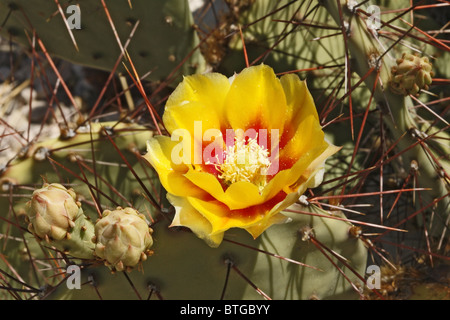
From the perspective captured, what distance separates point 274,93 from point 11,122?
46.9 inches

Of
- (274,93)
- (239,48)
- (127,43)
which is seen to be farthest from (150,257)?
(239,48)

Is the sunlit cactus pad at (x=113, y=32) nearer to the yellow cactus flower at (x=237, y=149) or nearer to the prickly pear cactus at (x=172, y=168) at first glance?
the prickly pear cactus at (x=172, y=168)

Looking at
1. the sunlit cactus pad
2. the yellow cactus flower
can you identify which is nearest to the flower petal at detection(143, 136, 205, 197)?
the yellow cactus flower

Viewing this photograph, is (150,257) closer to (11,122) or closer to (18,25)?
(18,25)

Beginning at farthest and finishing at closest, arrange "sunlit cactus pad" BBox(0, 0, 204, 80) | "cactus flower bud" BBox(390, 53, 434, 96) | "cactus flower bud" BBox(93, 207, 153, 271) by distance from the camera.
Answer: "sunlit cactus pad" BBox(0, 0, 204, 80)
"cactus flower bud" BBox(390, 53, 434, 96)
"cactus flower bud" BBox(93, 207, 153, 271)

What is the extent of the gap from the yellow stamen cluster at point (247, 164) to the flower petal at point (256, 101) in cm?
4

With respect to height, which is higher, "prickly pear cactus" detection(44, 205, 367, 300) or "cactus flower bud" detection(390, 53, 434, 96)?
"cactus flower bud" detection(390, 53, 434, 96)

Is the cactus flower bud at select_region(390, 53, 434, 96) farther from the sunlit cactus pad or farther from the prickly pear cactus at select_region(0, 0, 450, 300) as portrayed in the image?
the sunlit cactus pad

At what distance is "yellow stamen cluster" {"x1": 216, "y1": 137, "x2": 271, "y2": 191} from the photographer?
103 centimetres

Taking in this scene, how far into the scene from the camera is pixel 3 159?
191 cm

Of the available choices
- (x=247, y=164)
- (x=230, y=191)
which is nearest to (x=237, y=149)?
(x=247, y=164)

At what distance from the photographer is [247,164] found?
102cm

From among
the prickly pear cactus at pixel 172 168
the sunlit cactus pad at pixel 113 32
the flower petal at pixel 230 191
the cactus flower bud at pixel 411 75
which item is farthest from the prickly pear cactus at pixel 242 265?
the sunlit cactus pad at pixel 113 32

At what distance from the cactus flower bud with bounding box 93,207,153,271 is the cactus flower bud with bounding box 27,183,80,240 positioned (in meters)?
0.06
